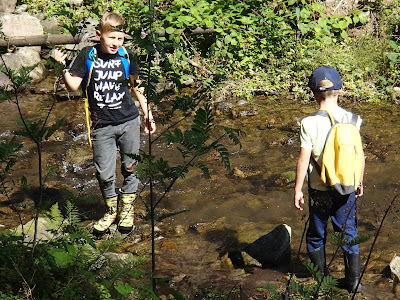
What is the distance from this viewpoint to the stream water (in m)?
4.82

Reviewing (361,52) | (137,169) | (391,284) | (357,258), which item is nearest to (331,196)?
(357,258)

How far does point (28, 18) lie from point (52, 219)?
928 cm

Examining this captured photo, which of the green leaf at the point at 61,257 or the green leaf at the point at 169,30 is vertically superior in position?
the green leaf at the point at 169,30

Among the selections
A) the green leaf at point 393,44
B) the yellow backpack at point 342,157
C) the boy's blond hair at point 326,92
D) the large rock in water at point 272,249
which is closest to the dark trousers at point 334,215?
the yellow backpack at point 342,157

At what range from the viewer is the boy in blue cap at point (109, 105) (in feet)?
15.7

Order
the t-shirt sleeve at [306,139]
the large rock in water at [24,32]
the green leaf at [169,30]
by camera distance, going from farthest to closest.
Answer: the large rock in water at [24,32] → the green leaf at [169,30] → the t-shirt sleeve at [306,139]

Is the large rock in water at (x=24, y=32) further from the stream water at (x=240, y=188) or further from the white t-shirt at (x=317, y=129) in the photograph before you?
the white t-shirt at (x=317, y=129)

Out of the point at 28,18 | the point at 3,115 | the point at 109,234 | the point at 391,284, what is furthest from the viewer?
the point at 28,18

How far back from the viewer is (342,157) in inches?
150

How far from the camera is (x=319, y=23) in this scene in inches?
409

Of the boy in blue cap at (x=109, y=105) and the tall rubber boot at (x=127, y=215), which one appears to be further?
the tall rubber boot at (x=127, y=215)

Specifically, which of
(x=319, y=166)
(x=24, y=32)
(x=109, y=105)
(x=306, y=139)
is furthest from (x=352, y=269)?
(x=24, y=32)

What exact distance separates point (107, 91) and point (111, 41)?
50 cm

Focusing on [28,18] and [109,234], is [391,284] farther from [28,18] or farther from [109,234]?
[28,18]
